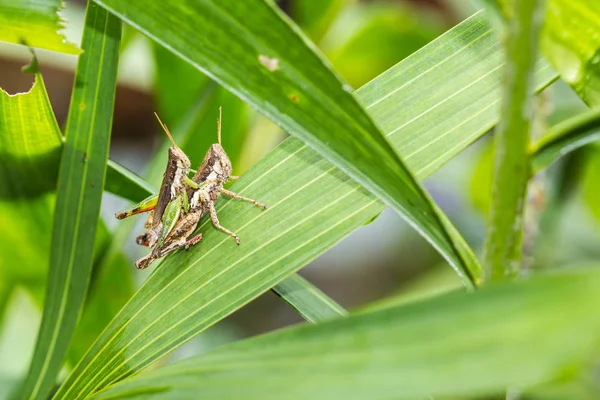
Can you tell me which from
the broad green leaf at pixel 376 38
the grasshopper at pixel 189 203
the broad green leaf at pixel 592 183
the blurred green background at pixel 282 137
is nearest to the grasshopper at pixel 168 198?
the grasshopper at pixel 189 203

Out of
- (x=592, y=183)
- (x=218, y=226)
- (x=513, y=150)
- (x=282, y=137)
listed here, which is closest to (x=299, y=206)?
(x=218, y=226)

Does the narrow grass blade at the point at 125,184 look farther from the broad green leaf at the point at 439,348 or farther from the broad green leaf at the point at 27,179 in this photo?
the broad green leaf at the point at 439,348

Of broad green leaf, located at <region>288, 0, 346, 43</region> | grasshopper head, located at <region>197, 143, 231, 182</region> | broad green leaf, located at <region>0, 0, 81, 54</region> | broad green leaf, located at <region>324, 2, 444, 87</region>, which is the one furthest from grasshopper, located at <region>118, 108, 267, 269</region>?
broad green leaf, located at <region>324, 2, 444, 87</region>

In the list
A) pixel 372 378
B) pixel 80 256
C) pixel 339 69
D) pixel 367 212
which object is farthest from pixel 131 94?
pixel 372 378

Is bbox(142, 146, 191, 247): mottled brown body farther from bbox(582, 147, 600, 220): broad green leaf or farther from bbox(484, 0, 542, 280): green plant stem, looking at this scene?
bbox(582, 147, 600, 220): broad green leaf

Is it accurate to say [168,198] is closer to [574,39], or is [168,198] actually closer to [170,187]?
[170,187]
